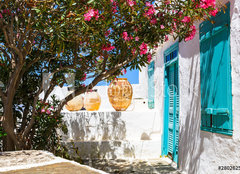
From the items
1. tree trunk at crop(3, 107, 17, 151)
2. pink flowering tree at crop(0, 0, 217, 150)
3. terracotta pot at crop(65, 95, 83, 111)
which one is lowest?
tree trunk at crop(3, 107, 17, 151)

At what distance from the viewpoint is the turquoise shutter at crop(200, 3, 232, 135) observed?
333 centimetres

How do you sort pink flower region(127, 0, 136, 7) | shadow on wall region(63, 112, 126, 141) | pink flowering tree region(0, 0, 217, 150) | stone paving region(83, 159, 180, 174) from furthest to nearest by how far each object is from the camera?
shadow on wall region(63, 112, 126, 141), stone paving region(83, 159, 180, 174), pink flower region(127, 0, 136, 7), pink flowering tree region(0, 0, 217, 150)

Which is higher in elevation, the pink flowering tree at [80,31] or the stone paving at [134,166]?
the pink flowering tree at [80,31]

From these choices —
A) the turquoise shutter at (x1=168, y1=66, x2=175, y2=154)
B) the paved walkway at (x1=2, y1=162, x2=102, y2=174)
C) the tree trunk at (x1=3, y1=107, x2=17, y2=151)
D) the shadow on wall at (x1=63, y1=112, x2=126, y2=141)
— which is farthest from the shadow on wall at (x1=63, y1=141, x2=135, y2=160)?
the paved walkway at (x1=2, y1=162, x2=102, y2=174)

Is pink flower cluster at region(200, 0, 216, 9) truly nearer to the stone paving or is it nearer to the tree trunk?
the tree trunk

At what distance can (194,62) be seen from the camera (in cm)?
450

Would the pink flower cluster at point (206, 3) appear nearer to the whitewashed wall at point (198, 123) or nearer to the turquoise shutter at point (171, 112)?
the whitewashed wall at point (198, 123)

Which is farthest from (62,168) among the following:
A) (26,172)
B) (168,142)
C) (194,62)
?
(168,142)

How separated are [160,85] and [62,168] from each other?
482cm

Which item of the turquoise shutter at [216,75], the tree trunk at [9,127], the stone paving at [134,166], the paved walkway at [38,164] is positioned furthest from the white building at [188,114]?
the tree trunk at [9,127]

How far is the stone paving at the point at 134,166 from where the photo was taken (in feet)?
17.0

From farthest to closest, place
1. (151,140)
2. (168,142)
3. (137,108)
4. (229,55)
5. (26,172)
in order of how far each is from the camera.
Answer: (137,108) < (151,140) < (168,142) < (229,55) < (26,172)

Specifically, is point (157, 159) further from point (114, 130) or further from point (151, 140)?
point (114, 130)

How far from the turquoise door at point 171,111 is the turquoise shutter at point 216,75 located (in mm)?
1565
